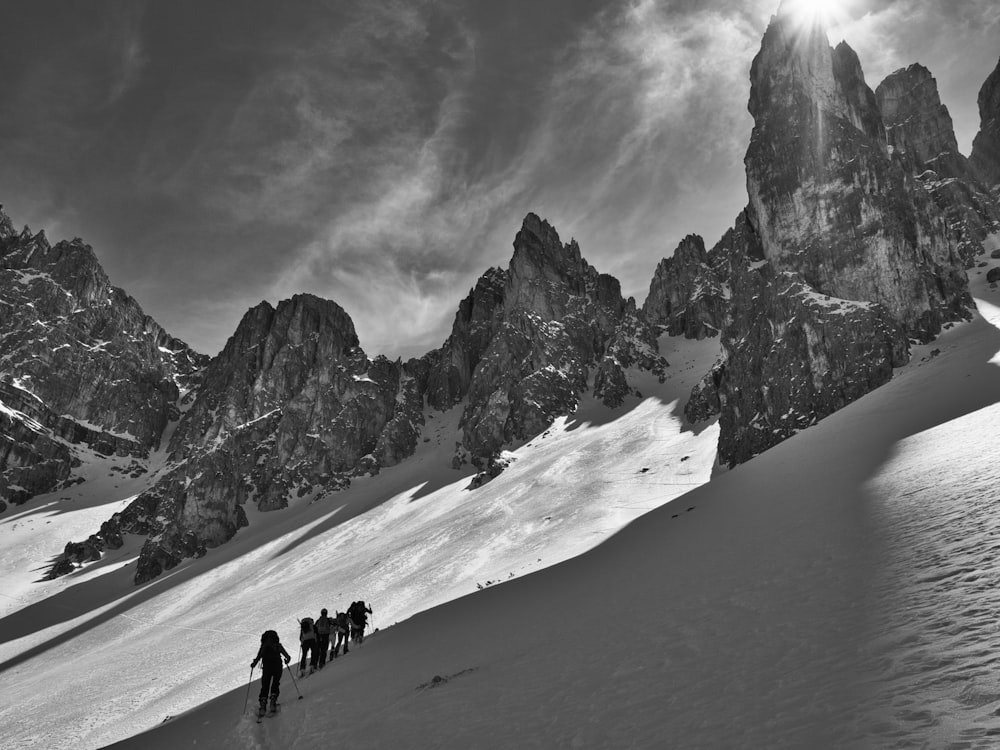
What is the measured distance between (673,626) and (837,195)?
194 ft

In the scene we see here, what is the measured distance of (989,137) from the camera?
371ft

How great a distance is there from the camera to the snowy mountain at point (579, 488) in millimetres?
7445

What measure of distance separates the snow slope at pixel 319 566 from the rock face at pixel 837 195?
67.4 feet

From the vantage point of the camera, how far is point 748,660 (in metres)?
7.09

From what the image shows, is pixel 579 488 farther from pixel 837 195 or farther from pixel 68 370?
pixel 68 370

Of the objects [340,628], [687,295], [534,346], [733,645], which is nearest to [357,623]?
[340,628]

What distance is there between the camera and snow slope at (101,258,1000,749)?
515 centimetres

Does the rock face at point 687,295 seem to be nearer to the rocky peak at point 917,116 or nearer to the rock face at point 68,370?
the rocky peak at point 917,116

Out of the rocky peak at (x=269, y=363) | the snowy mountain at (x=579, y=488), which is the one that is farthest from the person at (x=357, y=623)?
the rocky peak at (x=269, y=363)

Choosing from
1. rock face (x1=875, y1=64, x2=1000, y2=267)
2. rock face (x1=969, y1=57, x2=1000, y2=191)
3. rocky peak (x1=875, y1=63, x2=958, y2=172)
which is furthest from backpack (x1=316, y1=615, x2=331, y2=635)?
rock face (x1=969, y1=57, x2=1000, y2=191)

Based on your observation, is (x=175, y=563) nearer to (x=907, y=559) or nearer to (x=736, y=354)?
(x=736, y=354)

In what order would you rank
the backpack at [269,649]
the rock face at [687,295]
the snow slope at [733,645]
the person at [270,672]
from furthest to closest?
the rock face at [687,295], the backpack at [269,649], the person at [270,672], the snow slope at [733,645]

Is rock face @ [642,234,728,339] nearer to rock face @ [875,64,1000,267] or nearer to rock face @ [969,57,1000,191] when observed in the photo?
rock face @ [875,64,1000,267]

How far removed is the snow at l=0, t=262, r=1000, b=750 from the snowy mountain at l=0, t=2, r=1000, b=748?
86mm
